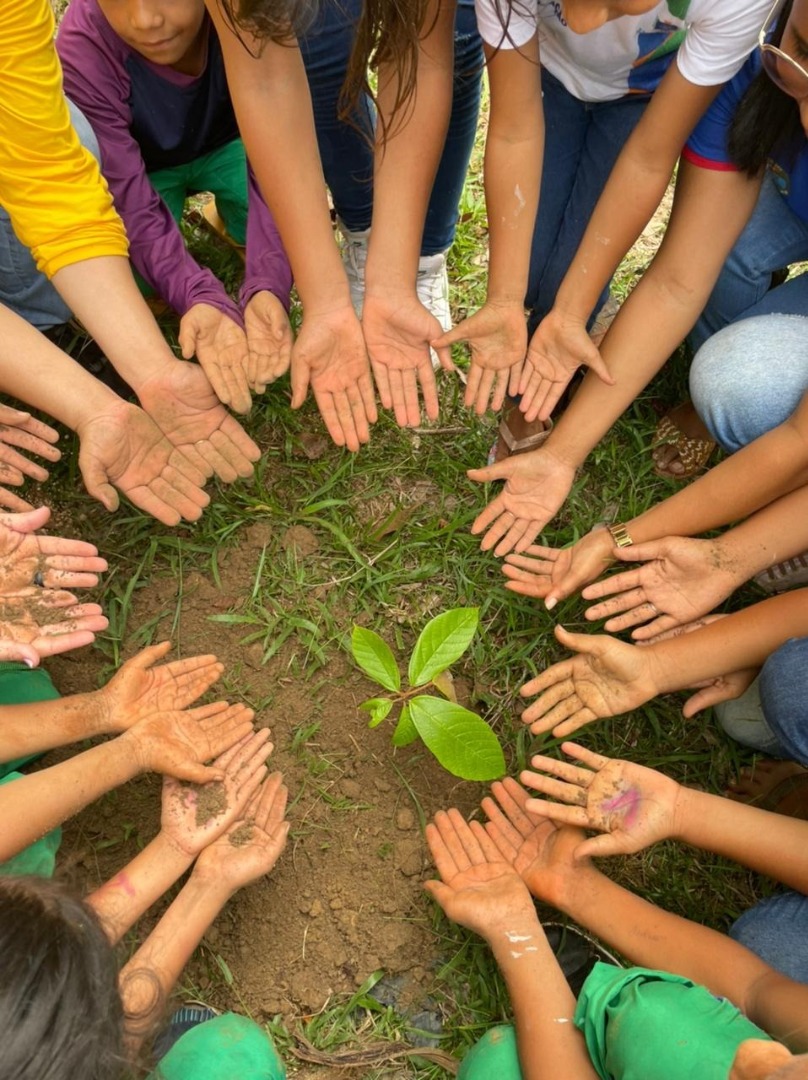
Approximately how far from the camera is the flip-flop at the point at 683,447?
200 centimetres

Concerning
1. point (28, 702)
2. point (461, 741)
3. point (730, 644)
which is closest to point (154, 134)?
point (28, 702)

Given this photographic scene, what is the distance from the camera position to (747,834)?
4.79 feet

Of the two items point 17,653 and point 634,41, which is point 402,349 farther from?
point 17,653

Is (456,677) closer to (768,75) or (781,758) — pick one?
(781,758)

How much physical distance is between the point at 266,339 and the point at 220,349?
0.33 feet

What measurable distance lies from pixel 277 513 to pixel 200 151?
33.8 inches

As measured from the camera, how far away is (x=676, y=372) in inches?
83.5

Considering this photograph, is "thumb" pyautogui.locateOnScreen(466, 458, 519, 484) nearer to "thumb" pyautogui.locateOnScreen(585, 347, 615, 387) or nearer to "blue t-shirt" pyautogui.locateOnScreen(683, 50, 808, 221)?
"thumb" pyautogui.locateOnScreen(585, 347, 615, 387)

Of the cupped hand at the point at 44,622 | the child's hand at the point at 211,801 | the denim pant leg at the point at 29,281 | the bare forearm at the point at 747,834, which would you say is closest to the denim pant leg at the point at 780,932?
the bare forearm at the point at 747,834

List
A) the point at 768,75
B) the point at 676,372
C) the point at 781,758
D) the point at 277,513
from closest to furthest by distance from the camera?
the point at 768,75
the point at 781,758
the point at 277,513
the point at 676,372

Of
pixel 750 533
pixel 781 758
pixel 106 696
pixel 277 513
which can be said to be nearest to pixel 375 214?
pixel 277 513

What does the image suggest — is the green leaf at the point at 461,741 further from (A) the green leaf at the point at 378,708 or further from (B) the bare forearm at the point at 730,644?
(B) the bare forearm at the point at 730,644

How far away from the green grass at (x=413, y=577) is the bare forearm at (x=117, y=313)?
30cm

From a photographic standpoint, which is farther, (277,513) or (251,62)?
(277,513)
